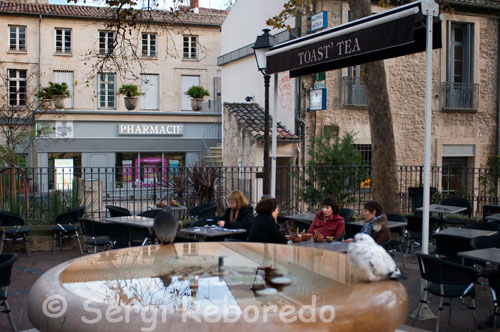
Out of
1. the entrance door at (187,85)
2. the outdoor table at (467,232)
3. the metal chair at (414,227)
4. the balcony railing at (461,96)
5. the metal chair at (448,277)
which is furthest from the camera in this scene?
the entrance door at (187,85)

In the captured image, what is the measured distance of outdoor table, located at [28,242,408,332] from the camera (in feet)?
8.68

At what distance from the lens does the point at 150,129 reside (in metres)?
31.3

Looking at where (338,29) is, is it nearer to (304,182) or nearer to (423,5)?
(423,5)

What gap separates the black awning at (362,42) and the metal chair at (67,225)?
486 cm

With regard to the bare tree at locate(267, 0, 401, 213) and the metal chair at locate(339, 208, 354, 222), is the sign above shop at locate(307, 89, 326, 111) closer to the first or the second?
the bare tree at locate(267, 0, 401, 213)

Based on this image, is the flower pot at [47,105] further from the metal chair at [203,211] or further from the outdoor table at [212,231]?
the outdoor table at [212,231]

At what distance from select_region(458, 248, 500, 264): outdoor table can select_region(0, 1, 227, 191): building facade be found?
76.9 feet

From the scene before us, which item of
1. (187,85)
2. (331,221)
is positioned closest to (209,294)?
(331,221)

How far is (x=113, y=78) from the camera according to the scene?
3219 centimetres

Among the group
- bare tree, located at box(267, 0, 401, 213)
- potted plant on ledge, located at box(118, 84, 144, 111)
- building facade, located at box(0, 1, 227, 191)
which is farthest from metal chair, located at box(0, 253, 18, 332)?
building facade, located at box(0, 1, 227, 191)

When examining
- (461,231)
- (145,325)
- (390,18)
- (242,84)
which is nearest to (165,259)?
(145,325)

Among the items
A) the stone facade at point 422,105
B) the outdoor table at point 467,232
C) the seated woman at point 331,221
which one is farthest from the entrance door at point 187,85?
the outdoor table at point 467,232

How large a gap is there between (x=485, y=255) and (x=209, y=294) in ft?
13.3

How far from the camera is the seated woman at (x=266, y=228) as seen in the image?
253 inches
